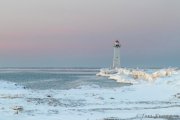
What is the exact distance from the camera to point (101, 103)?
116 feet

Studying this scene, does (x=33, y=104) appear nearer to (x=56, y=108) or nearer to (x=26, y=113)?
(x=56, y=108)

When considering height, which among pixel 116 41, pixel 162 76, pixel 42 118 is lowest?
pixel 42 118

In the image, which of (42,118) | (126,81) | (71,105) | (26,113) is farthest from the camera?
(126,81)

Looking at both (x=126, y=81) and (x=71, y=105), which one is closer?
(x=71, y=105)

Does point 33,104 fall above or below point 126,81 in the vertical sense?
below

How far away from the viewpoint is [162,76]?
7031 centimetres

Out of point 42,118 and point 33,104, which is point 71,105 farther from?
point 42,118

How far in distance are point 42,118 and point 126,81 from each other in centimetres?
6022

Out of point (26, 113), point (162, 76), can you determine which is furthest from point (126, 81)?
point (26, 113)

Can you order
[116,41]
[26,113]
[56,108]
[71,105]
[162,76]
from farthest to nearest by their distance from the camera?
[116,41] < [162,76] < [71,105] < [56,108] < [26,113]

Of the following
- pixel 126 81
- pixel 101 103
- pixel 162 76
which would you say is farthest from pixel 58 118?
pixel 126 81

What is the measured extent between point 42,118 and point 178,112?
344 inches

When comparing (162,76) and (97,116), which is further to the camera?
(162,76)

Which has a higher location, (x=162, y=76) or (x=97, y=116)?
(x=162, y=76)
